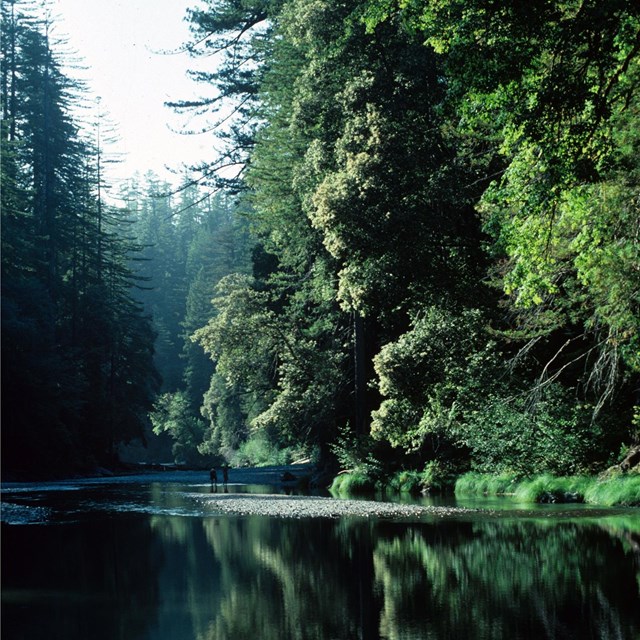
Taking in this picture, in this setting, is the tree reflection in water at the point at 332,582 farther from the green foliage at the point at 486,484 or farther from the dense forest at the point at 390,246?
the green foliage at the point at 486,484

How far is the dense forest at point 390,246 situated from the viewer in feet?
37.6

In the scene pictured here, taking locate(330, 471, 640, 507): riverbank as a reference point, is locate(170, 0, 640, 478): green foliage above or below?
above

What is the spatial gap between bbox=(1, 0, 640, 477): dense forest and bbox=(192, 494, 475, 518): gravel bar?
283 cm

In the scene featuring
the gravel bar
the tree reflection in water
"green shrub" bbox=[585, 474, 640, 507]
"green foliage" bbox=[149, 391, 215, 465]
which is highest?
"green foliage" bbox=[149, 391, 215, 465]

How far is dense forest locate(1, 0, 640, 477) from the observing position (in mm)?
11453

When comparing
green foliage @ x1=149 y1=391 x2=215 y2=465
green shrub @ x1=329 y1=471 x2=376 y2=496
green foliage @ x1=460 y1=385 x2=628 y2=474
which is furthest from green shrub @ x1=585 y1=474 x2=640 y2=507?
green foliage @ x1=149 y1=391 x2=215 y2=465

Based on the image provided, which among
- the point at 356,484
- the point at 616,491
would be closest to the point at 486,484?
the point at 356,484

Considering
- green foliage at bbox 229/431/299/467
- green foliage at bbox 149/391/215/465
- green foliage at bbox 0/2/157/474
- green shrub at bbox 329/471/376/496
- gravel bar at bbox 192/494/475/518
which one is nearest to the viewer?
gravel bar at bbox 192/494/475/518

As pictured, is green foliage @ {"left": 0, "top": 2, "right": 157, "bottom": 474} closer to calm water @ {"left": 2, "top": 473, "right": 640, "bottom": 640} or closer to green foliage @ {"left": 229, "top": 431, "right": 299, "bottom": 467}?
green foliage @ {"left": 229, "top": 431, "right": 299, "bottom": 467}

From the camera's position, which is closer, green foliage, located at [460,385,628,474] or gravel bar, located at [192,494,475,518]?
gravel bar, located at [192,494,475,518]

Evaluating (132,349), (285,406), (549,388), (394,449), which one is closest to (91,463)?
(132,349)

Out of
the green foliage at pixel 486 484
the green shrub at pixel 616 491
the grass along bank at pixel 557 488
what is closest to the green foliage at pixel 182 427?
the green foliage at pixel 486 484

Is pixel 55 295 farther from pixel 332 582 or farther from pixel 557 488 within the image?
pixel 332 582

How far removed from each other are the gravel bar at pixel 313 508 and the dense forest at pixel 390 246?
9.30ft
